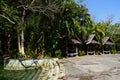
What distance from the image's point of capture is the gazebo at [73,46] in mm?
35100

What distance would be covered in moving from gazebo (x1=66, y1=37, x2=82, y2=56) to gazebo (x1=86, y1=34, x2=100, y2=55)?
2209 mm

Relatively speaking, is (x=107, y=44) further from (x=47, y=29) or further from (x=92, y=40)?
(x=47, y=29)

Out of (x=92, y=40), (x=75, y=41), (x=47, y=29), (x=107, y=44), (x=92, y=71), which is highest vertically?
(x=47, y=29)

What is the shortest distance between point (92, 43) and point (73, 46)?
12.1 feet

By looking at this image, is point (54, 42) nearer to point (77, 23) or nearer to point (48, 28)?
point (48, 28)

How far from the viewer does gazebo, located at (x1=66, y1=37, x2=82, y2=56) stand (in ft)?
115

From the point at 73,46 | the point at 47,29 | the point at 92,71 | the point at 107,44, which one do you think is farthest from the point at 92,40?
the point at 92,71

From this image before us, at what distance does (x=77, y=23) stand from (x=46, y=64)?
9.77 meters

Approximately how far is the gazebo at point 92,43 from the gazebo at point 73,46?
87.0 inches

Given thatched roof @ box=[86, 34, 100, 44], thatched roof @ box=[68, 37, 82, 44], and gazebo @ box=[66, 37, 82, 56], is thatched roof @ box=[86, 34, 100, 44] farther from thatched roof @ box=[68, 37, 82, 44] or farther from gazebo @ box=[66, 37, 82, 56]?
gazebo @ box=[66, 37, 82, 56]

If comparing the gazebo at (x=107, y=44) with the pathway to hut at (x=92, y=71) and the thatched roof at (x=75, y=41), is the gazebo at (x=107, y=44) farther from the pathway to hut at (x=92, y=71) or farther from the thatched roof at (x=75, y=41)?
the pathway to hut at (x=92, y=71)

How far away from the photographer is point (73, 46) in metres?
37.2

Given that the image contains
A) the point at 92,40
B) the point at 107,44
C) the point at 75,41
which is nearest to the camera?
the point at 75,41

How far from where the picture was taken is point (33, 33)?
33812mm
